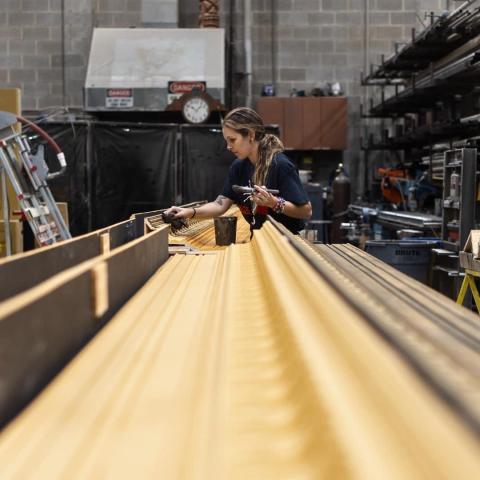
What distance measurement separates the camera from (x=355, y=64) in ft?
27.0

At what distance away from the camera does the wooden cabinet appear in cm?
766

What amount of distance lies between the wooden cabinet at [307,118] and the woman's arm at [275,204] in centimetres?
548

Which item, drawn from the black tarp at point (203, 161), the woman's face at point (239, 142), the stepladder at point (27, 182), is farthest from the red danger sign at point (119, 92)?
the woman's face at point (239, 142)

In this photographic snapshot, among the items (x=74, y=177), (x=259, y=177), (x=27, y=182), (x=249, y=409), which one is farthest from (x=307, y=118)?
(x=249, y=409)

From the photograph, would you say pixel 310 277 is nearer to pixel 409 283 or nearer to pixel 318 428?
pixel 409 283

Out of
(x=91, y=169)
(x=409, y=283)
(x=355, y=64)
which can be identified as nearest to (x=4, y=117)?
(x=91, y=169)

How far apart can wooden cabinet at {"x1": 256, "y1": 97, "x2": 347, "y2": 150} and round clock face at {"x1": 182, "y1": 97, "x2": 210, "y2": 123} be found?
85 centimetres

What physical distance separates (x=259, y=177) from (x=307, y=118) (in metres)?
5.45

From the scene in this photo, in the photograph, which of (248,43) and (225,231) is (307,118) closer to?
(248,43)

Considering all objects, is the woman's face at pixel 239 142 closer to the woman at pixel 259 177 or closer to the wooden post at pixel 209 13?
the woman at pixel 259 177

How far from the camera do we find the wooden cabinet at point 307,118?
766 centimetres

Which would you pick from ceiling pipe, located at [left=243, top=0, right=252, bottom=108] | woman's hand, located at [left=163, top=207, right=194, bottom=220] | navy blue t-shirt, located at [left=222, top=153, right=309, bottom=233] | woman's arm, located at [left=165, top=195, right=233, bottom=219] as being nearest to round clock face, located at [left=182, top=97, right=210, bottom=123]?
ceiling pipe, located at [left=243, top=0, right=252, bottom=108]

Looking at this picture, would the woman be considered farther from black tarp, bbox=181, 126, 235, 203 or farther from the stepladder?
black tarp, bbox=181, 126, 235, 203

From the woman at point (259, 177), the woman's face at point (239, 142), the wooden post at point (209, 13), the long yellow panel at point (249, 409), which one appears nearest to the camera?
the long yellow panel at point (249, 409)
